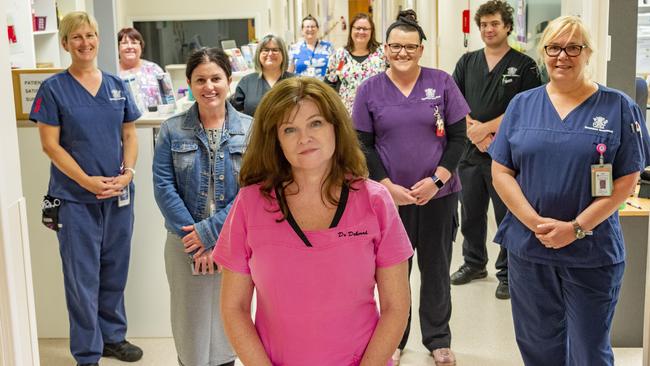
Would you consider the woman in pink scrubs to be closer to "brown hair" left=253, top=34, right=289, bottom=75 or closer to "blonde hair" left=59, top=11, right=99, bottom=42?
"blonde hair" left=59, top=11, right=99, bottom=42

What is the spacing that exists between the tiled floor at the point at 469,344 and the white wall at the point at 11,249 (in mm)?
1543

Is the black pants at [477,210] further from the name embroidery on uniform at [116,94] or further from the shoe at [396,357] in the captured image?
the name embroidery on uniform at [116,94]

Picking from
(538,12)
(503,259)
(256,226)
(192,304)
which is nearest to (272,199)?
(256,226)

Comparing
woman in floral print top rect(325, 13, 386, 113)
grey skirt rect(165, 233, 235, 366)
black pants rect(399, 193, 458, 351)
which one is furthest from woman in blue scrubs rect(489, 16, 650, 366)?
woman in floral print top rect(325, 13, 386, 113)

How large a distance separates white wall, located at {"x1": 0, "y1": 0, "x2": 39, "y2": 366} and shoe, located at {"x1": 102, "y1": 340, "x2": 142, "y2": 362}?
151 cm

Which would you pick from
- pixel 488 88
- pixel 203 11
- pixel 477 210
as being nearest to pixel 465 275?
pixel 477 210

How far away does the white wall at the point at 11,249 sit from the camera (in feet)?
6.39

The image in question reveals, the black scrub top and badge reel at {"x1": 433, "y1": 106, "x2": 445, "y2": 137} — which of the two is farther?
the black scrub top

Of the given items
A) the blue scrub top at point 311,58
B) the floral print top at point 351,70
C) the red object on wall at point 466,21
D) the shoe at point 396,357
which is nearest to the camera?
the shoe at point 396,357

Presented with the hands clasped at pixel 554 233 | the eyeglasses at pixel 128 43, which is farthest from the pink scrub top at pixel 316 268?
the eyeglasses at pixel 128 43

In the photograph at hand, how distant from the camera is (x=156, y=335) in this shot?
3820 mm

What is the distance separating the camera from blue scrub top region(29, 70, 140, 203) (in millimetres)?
3217

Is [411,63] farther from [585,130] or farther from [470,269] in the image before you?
[470,269]

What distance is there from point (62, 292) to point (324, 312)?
7.85 ft
